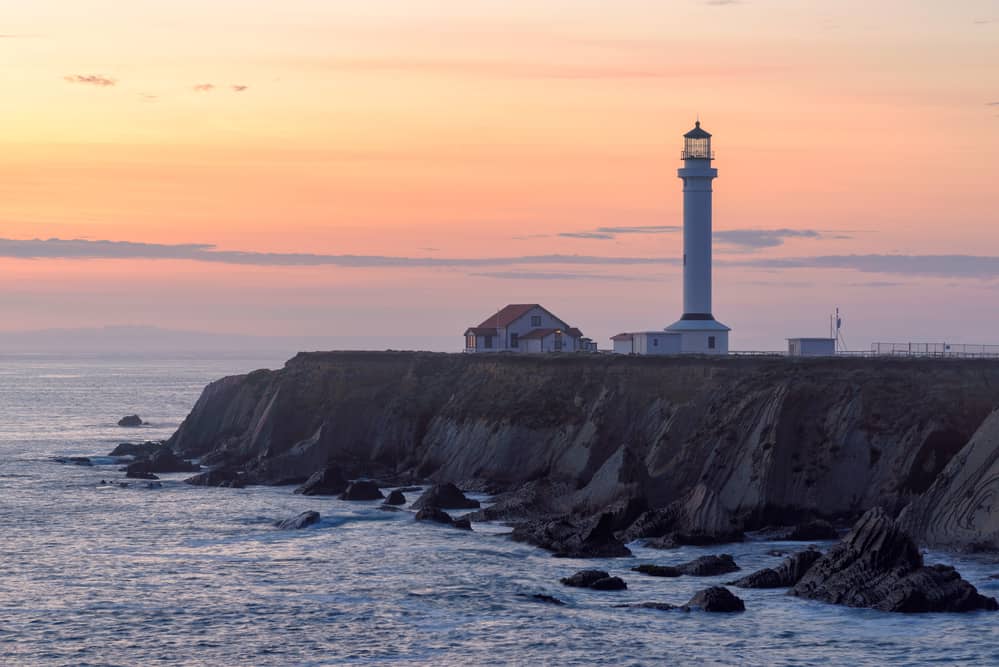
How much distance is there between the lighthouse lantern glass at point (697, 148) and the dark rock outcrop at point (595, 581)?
5258 cm

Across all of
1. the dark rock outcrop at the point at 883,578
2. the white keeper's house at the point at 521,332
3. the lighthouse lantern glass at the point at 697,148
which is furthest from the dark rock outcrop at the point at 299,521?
the white keeper's house at the point at 521,332

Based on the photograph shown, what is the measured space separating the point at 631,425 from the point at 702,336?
20.2 meters

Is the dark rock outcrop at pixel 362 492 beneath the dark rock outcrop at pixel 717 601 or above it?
above

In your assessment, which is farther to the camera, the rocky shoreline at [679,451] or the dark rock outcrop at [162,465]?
the dark rock outcrop at [162,465]

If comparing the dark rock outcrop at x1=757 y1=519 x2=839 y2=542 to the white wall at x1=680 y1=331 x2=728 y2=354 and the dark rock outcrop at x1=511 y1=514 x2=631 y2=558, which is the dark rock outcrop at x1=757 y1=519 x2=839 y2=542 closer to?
the dark rock outcrop at x1=511 y1=514 x2=631 y2=558

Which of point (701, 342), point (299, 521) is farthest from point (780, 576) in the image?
point (701, 342)

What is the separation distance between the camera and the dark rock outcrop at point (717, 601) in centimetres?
3953

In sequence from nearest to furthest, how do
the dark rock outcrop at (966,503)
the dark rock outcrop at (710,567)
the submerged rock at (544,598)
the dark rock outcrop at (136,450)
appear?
the submerged rock at (544,598) → the dark rock outcrop at (710,567) → the dark rock outcrop at (966,503) → the dark rock outcrop at (136,450)

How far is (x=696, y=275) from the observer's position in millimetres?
89938

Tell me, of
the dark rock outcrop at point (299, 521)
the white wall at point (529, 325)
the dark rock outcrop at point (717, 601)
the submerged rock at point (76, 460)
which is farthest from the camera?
the white wall at point (529, 325)

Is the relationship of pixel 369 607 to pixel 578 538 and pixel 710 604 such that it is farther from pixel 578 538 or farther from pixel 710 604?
pixel 578 538

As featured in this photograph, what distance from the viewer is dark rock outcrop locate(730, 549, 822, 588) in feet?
142

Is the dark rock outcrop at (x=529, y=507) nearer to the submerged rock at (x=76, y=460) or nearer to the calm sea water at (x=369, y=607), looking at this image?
the calm sea water at (x=369, y=607)

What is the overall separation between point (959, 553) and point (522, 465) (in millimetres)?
30311
